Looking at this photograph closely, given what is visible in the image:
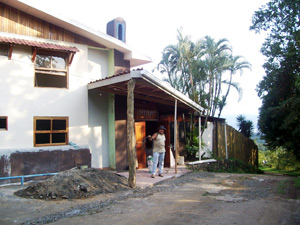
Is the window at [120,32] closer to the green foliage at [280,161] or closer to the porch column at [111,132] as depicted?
the porch column at [111,132]

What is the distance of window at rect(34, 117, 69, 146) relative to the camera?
8.92m

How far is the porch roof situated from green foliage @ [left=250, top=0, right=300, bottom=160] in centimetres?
348

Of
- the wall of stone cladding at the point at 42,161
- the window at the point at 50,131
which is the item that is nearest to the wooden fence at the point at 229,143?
the wall of stone cladding at the point at 42,161

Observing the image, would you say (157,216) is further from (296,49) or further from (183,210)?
(296,49)

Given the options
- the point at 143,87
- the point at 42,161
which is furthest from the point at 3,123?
the point at 143,87

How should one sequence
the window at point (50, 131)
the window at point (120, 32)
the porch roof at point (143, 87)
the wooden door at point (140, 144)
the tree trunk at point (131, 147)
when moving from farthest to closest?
the window at point (120, 32)
the wooden door at point (140, 144)
the window at point (50, 131)
the porch roof at point (143, 87)
the tree trunk at point (131, 147)

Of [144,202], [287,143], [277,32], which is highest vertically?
[277,32]

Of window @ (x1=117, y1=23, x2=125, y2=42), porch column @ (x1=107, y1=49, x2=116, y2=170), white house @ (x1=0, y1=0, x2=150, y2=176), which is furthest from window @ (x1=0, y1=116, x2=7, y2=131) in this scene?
window @ (x1=117, y1=23, x2=125, y2=42)

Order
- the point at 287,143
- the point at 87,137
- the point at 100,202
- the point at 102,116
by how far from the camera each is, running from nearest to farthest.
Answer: the point at 100,202 < the point at 87,137 < the point at 102,116 < the point at 287,143

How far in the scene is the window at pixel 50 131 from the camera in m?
8.92

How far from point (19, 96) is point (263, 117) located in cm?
992

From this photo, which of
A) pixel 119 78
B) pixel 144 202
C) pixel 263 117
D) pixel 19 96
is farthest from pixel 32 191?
pixel 263 117

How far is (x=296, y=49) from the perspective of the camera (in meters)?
10.2

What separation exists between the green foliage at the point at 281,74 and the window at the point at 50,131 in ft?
27.0
